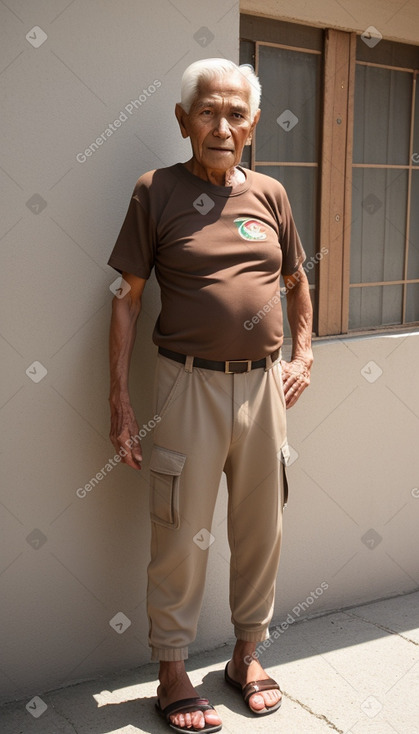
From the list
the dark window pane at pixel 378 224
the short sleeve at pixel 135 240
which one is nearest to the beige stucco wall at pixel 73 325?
the short sleeve at pixel 135 240

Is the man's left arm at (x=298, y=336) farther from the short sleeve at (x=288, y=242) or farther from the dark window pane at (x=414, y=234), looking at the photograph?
the dark window pane at (x=414, y=234)

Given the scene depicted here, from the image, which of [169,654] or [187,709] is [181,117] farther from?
[187,709]

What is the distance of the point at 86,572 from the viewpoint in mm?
2953

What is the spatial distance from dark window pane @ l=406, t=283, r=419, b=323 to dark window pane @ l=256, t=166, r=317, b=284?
2.06ft

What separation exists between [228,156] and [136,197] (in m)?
0.32

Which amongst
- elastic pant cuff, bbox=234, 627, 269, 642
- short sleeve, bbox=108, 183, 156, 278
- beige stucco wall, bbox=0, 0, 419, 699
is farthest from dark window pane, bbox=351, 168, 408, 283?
elastic pant cuff, bbox=234, 627, 269, 642

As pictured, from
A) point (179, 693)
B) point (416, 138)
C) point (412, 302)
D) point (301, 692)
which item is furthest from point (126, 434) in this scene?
point (416, 138)

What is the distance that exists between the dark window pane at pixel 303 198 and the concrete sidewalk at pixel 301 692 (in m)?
1.54

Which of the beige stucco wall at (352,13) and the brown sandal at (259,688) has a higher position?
the beige stucco wall at (352,13)

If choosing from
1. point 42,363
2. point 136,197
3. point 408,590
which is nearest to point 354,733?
point 408,590

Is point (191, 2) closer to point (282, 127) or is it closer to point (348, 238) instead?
point (282, 127)

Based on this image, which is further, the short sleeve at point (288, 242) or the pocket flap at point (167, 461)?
the short sleeve at point (288, 242)

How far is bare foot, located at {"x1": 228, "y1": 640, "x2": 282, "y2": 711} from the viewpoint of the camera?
286cm

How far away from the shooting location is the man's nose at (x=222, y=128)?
2.58 m
